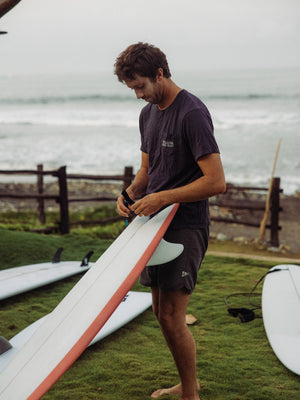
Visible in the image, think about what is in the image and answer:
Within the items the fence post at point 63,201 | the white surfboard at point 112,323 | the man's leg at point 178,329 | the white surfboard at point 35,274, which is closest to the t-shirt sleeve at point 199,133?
the man's leg at point 178,329

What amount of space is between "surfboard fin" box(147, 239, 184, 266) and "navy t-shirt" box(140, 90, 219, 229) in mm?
96

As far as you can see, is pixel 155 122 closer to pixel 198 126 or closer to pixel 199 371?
pixel 198 126

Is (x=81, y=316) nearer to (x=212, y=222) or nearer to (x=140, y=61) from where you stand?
(x=140, y=61)

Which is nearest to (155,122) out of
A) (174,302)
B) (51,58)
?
(174,302)

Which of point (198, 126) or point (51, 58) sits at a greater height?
point (51, 58)

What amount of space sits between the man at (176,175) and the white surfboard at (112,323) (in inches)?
43.7

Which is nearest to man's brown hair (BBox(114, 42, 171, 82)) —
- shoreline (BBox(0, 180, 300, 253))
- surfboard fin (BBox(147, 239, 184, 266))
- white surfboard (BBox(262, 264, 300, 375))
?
surfboard fin (BBox(147, 239, 184, 266))

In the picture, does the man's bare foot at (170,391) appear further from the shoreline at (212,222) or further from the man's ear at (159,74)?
the shoreline at (212,222)

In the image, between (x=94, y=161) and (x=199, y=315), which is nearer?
(x=199, y=315)

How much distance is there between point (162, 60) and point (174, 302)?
1.06 meters

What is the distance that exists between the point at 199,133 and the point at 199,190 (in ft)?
0.78

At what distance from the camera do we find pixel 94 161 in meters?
18.5

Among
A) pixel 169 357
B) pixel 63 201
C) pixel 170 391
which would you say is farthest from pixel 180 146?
pixel 63 201

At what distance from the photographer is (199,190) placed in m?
2.03
